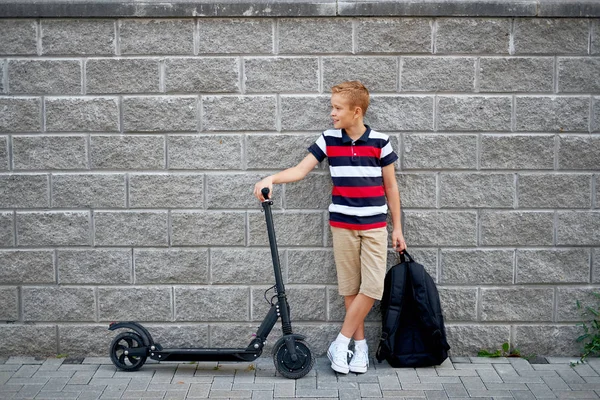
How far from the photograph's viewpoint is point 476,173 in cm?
564

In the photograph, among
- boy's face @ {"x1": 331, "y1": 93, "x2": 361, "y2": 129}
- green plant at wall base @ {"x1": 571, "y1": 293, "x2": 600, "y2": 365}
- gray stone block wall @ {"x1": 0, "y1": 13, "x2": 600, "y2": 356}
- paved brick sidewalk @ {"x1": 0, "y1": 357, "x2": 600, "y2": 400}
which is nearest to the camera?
paved brick sidewalk @ {"x1": 0, "y1": 357, "x2": 600, "y2": 400}

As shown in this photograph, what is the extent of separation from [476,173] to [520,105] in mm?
561

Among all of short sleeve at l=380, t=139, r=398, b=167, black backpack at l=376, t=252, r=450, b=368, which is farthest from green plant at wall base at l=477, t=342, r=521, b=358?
short sleeve at l=380, t=139, r=398, b=167

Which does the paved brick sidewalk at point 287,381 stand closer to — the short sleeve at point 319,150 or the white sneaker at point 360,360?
the white sneaker at point 360,360

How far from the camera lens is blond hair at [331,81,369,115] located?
524cm

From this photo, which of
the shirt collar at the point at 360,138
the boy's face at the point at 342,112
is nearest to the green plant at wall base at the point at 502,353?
the shirt collar at the point at 360,138

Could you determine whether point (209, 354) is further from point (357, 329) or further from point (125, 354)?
point (357, 329)

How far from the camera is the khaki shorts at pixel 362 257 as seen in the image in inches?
213

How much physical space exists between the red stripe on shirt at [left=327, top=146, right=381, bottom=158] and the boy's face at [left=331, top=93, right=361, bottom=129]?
0.50 ft

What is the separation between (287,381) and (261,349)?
271 millimetres

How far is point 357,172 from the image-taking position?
17.6ft

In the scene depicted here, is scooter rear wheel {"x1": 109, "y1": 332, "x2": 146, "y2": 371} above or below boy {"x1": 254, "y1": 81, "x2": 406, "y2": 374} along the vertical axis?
below

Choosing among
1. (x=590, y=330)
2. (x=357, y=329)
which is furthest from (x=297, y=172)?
(x=590, y=330)

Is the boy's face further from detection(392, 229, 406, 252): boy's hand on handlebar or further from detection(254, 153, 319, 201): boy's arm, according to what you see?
detection(392, 229, 406, 252): boy's hand on handlebar
